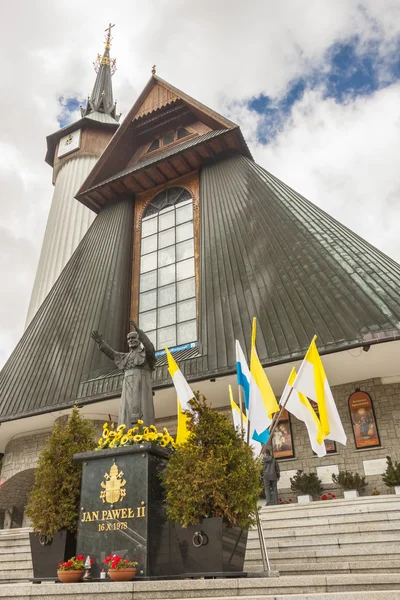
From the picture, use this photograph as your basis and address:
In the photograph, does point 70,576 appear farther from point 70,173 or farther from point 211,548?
point 70,173

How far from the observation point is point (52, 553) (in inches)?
217

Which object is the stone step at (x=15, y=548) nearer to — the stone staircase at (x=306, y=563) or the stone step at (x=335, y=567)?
the stone staircase at (x=306, y=563)

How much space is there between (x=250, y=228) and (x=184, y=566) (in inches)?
427

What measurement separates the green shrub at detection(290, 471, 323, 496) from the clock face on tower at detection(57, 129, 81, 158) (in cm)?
2279

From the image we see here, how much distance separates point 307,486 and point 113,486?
7075mm

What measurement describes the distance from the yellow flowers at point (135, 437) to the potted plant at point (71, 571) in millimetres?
1271

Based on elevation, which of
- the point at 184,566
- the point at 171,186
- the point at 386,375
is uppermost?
the point at 171,186

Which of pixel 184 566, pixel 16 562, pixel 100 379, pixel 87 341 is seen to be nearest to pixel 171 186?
pixel 87 341

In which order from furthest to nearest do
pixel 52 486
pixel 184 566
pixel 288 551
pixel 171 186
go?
pixel 171 186 → pixel 288 551 → pixel 52 486 → pixel 184 566

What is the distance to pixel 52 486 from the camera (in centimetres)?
576

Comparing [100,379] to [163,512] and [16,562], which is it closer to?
[16,562]

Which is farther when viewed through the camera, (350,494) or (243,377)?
(350,494)

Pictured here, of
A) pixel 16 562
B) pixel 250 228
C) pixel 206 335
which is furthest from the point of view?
pixel 250 228

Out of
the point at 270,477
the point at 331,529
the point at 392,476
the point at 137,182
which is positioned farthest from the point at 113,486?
the point at 137,182
